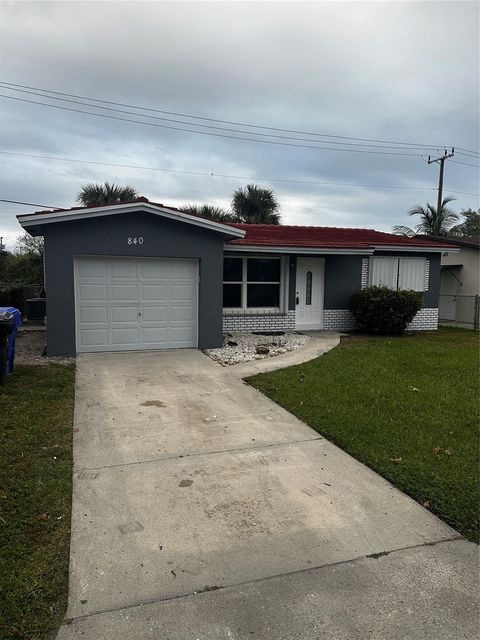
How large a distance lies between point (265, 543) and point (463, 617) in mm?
1288

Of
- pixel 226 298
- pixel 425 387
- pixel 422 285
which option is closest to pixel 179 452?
pixel 425 387

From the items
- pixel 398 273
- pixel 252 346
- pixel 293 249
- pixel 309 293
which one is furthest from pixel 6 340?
pixel 398 273

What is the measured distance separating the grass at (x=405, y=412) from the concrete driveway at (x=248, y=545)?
276 mm

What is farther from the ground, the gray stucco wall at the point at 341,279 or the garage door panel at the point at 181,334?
the gray stucco wall at the point at 341,279

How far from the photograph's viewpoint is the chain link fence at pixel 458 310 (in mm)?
18250

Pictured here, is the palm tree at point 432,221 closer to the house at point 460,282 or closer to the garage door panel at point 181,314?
the house at point 460,282

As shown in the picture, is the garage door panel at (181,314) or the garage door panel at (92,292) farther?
the garage door panel at (181,314)

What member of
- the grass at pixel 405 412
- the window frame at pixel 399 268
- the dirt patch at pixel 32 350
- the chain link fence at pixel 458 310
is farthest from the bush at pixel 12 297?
the chain link fence at pixel 458 310

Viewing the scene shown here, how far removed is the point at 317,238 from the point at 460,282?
832 centimetres

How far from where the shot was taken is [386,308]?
13.3 m

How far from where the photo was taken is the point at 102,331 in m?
10.3

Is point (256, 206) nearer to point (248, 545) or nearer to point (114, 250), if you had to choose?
point (114, 250)

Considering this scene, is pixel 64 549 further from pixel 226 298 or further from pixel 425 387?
pixel 226 298

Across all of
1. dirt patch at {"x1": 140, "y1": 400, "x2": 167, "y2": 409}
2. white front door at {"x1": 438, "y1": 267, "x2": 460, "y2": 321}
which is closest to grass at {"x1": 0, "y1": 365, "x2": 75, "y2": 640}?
dirt patch at {"x1": 140, "y1": 400, "x2": 167, "y2": 409}
